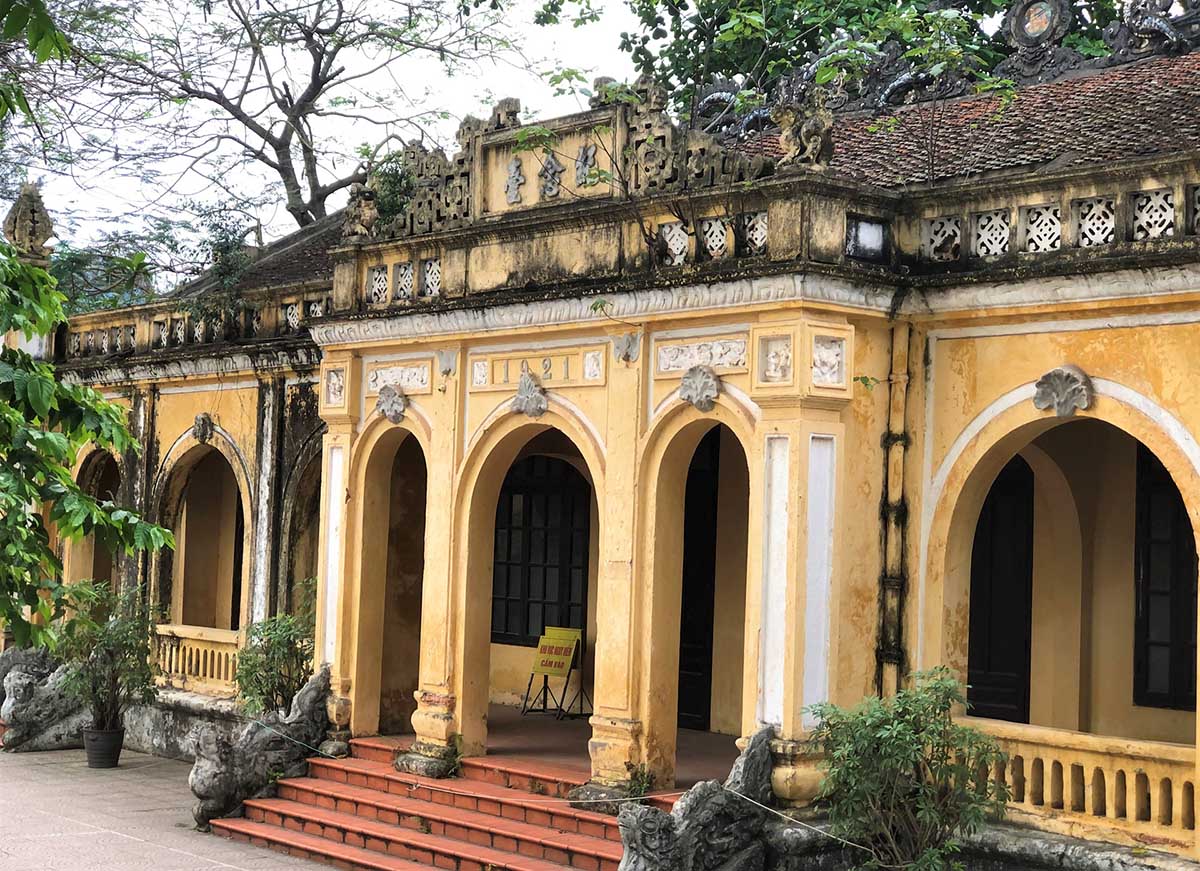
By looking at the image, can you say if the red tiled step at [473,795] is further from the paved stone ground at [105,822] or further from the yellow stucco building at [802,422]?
the paved stone ground at [105,822]

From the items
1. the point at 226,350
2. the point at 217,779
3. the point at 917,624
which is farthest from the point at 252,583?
the point at 917,624

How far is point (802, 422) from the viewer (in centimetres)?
904

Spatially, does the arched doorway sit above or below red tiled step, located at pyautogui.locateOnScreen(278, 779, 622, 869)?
above

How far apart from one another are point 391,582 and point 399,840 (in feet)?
8.96

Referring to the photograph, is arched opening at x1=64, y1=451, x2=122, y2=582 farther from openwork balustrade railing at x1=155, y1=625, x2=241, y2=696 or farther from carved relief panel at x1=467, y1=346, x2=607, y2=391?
carved relief panel at x1=467, y1=346, x2=607, y2=391

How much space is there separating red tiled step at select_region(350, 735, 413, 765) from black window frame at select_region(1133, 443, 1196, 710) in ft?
16.7

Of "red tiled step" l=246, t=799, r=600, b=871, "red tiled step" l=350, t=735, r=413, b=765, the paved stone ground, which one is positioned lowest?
the paved stone ground

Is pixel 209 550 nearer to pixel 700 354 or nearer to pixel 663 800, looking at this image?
pixel 663 800

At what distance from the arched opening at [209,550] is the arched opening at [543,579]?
304cm

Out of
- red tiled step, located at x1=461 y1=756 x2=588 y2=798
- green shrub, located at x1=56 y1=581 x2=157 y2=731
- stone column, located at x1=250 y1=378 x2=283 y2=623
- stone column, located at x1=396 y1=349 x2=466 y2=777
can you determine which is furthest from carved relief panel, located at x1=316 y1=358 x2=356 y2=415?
green shrub, located at x1=56 y1=581 x2=157 y2=731

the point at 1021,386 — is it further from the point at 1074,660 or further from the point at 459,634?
the point at 459,634

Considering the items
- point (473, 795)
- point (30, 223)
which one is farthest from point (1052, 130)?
point (30, 223)

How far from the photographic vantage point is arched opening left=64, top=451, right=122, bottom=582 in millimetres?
16797

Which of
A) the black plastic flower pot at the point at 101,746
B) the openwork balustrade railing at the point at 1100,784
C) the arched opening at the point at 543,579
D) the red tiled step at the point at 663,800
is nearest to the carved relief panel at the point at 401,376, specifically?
the arched opening at the point at 543,579
